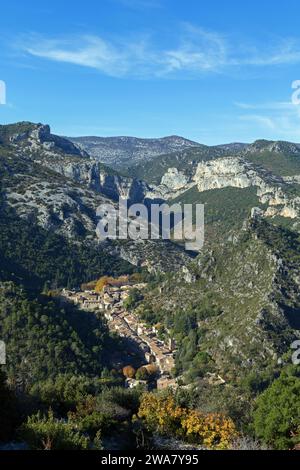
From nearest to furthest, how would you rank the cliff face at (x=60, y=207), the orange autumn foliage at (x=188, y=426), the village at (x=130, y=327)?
the orange autumn foliage at (x=188, y=426) → the village at (x=130, y=327) → the cliff face at (x=60, y=207)

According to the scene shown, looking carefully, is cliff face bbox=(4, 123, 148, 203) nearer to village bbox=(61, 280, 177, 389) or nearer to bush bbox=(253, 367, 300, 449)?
village bbox=(61, 280, 177, 389)

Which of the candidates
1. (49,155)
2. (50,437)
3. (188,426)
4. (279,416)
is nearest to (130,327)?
(279,416)

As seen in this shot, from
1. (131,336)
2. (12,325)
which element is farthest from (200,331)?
(12,325)

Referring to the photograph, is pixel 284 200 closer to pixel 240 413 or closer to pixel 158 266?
pixel 158 266

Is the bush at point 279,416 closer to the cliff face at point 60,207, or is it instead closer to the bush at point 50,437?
the bush at point 50,437

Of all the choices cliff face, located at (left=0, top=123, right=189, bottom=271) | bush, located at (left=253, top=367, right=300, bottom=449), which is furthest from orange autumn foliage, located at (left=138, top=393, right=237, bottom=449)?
cliff face, located at (left=0, top=123, right=189, bottom=271)

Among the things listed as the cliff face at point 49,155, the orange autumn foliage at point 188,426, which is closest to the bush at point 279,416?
the orange autumn foliage at point 188,426

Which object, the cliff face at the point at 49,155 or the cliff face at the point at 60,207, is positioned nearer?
the cliff face at the point at 60,207

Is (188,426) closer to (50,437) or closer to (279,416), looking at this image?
(279,416)
